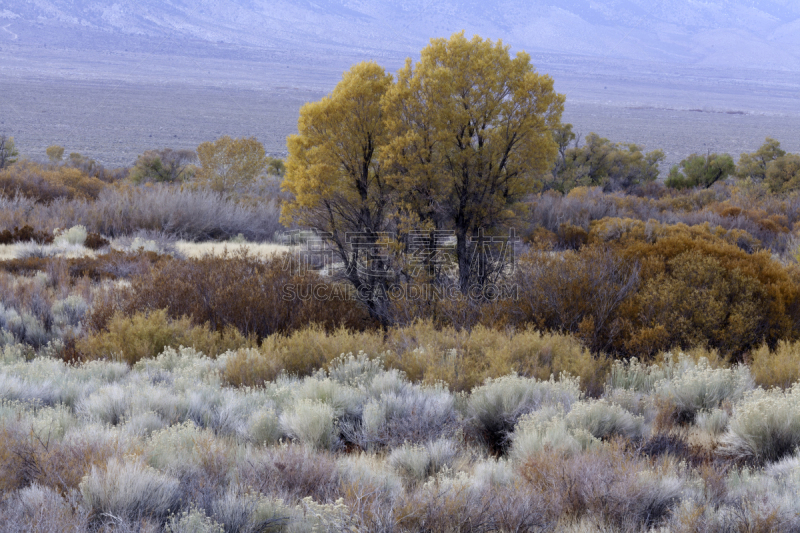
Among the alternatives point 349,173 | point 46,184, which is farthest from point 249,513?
point 46,184

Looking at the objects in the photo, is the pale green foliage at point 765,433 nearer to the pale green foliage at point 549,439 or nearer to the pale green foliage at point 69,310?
the pale green foliage at point 549,439

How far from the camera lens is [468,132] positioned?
26.3 feet

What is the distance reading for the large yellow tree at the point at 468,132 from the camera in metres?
7.80

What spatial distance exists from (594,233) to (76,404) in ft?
37.6

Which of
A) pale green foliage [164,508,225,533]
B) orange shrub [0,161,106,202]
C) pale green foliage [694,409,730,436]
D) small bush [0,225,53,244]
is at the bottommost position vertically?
small bush [0,225,53,244]

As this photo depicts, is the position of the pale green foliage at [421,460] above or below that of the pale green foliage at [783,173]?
below

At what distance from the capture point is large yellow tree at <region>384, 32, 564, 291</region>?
7.80 meters

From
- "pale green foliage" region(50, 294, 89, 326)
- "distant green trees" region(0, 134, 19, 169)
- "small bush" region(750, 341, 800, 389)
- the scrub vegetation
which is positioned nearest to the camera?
the scrub vegetation

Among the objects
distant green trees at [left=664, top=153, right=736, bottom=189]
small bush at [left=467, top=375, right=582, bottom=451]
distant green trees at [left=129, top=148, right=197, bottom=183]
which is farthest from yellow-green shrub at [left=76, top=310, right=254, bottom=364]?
distant green trees at [left=664, top=153, right=736, bottom=189]

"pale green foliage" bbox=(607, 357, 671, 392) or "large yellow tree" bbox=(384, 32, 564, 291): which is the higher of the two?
"large yellow tree" bbox=(384, 32, 564, 291)

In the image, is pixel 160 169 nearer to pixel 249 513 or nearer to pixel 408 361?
pixel 408 361

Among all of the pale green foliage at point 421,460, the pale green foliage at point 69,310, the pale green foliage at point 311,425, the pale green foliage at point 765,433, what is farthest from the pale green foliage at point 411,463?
the pale green foliage at point 69,310

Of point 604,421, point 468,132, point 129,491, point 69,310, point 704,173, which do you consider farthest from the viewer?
point 704,173

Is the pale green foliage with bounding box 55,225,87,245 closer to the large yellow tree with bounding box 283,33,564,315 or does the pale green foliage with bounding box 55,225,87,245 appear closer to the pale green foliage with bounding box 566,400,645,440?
the large yellow tree with bounding box 283,33,564,315
